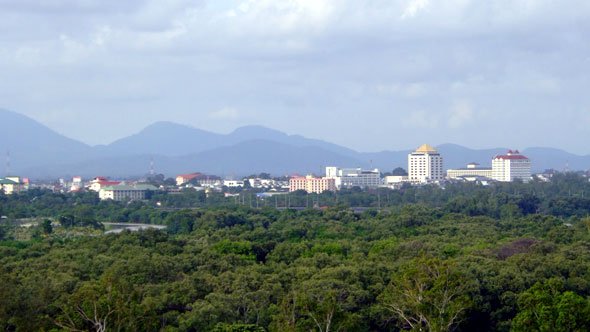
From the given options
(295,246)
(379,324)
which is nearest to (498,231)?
(295,246)

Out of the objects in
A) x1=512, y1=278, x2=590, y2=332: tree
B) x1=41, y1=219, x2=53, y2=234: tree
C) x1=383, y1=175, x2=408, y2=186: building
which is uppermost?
x1=383, y1=175, x2=408, y2=186: building

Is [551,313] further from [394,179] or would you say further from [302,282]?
[394,179]

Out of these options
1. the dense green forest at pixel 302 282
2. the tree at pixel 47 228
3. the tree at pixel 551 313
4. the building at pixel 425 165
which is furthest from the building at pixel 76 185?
the tree at pixel 551 313

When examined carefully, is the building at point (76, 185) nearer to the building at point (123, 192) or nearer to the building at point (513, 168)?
the building at point (123, 192)

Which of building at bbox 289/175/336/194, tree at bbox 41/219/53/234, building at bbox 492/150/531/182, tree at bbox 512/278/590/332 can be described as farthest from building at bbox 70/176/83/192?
tree at bbox 512/278/590/332

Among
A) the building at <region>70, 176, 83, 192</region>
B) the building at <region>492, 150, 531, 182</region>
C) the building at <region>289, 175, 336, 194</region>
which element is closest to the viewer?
the building at <region>70, 176, 83, 192</region>

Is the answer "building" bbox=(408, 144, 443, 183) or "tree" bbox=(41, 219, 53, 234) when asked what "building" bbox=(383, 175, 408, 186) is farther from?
"tree" bbox=(41, 219, 53, 234)

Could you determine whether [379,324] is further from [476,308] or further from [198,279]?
[198,279]
